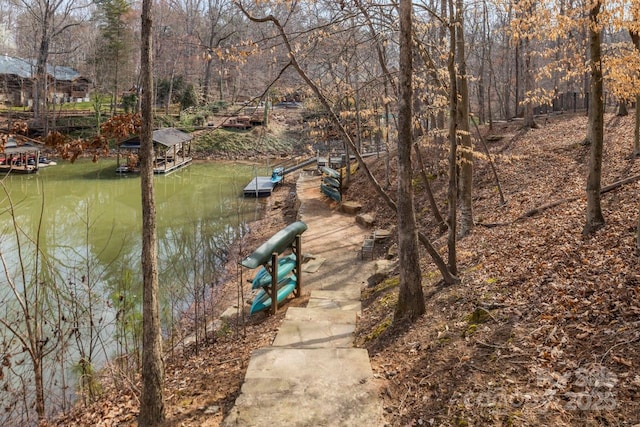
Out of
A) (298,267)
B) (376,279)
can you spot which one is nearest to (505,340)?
(376,279)

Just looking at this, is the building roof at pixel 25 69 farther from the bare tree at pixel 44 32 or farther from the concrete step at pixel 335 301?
the concrete step at pixel 335 301

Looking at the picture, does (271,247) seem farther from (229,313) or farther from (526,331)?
(526,331)

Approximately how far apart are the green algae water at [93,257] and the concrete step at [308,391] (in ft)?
8.09

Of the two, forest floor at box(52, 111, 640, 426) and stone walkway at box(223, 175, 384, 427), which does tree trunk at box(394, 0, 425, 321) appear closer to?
forest floor at box(52, 111, 640, 426)

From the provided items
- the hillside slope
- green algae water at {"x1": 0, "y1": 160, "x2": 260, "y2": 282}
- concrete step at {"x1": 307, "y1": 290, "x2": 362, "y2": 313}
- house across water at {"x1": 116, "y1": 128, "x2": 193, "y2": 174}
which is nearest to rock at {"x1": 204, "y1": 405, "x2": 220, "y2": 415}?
the hillside slope

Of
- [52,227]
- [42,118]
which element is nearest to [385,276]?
[52,227]

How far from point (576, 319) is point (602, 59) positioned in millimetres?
3919

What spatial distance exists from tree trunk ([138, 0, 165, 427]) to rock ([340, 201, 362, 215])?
13.2 metres

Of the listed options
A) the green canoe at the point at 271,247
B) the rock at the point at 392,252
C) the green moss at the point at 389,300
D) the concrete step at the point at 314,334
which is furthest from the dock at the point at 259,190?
the concrete step at the point at 314,334

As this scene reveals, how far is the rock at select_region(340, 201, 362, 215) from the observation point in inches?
681

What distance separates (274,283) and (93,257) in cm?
701

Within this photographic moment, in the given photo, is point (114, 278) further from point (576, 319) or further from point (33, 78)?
point (33, 78)

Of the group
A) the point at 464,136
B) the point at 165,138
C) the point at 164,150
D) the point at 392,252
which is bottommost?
the point at 392,252

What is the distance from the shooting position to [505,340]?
4.67 metres
